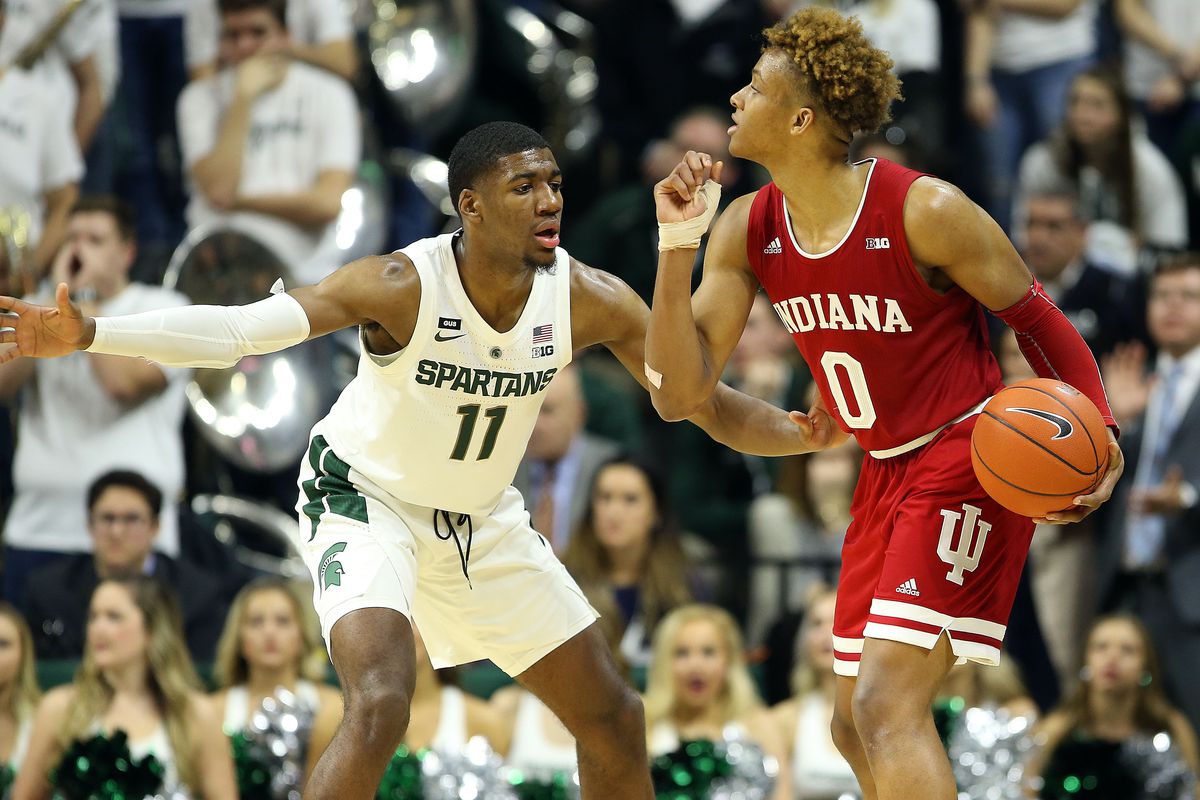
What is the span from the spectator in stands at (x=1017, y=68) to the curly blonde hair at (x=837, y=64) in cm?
531

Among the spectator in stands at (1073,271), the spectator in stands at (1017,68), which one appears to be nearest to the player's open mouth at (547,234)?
the spectator in stands at (1073,271)

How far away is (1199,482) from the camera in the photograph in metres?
8.02

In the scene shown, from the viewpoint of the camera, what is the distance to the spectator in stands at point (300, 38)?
29.6 feet

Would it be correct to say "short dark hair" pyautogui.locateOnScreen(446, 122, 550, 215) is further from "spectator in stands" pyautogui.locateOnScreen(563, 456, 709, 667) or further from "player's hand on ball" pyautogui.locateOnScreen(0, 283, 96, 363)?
"spectator in stands" pyautogui.locateOnScreen(563, 456, 709, 667)

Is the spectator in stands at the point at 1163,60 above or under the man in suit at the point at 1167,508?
above

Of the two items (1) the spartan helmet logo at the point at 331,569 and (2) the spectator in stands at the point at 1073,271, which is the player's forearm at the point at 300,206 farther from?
(1) the spartan helmet logo at the point at 331,569

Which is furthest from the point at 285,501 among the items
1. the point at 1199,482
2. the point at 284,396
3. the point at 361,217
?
the point at 1199,482

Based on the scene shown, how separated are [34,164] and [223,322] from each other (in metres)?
4.14

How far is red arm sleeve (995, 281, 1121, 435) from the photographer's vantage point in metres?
4.82

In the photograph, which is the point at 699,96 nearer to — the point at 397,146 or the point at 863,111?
the point at 397,146

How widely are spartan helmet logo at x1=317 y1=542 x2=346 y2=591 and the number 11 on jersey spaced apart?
0.43 metres

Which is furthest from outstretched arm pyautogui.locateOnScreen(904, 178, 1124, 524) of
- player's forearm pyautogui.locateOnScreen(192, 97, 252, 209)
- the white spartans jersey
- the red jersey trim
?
player's forearm pyautogui.locateOnScreen(192, 97, 252, 209)

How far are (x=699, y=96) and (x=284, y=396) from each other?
330 cm

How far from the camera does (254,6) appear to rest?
899 centimetres
